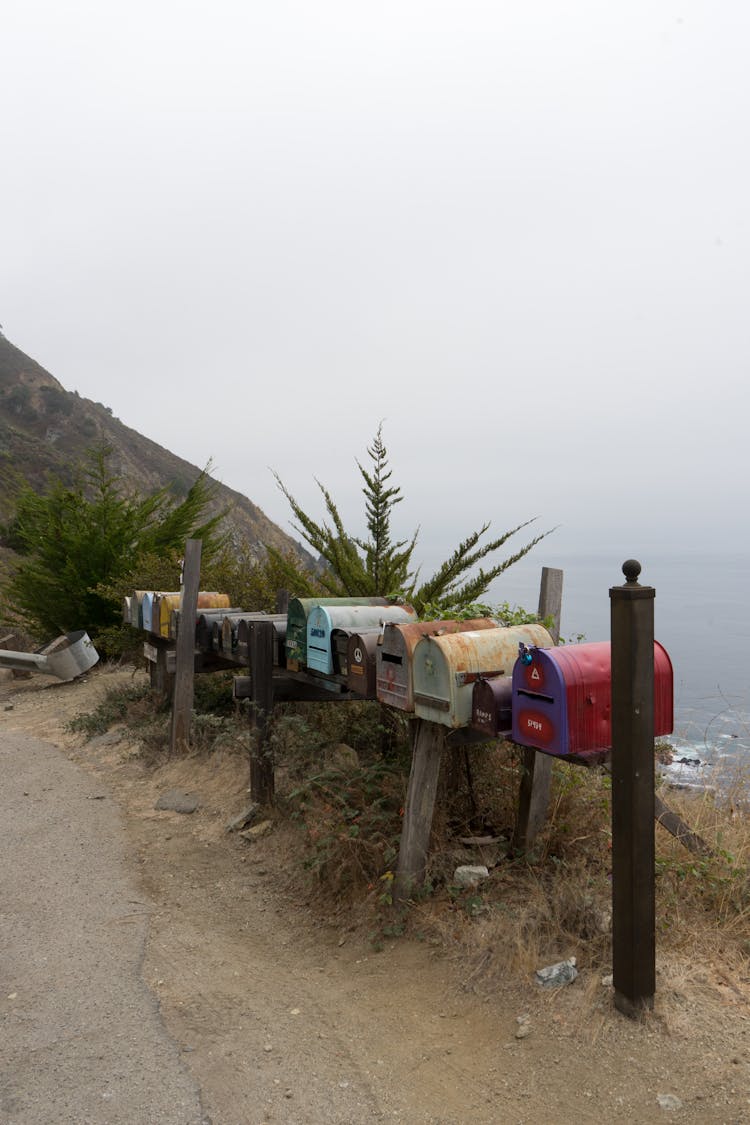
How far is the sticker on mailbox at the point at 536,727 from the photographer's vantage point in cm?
269

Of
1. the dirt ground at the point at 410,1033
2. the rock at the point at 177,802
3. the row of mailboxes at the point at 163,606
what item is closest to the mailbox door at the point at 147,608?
the row of mailboxes at the point at 163,606

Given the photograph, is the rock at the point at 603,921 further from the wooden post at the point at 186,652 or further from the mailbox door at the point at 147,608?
the mailbox door at the point at 147,608

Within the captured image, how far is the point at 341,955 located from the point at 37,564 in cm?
964

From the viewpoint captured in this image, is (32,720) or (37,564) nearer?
(32,720)

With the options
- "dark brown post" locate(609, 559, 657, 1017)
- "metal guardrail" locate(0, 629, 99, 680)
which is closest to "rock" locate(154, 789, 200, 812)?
"dark brown post" locate(609, 559, 657, 1017)

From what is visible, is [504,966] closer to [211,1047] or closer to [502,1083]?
[502,1083]

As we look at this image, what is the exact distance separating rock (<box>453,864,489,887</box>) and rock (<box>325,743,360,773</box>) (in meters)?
0.93

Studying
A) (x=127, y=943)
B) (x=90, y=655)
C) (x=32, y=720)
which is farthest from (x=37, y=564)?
(x=127, y=943)

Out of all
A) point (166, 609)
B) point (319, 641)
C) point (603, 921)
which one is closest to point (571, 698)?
point (603, 921)

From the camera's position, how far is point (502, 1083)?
2295 mm

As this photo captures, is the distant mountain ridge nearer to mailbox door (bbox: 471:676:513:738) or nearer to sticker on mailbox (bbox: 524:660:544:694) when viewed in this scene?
mailbox door (bbox: 471:676:513:738)

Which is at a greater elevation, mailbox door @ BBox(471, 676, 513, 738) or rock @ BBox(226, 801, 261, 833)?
mailbox door @ BBox(471, 676, 513, 738)

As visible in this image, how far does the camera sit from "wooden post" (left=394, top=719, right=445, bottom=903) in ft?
10.8

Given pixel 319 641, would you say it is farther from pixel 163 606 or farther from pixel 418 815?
pixel 163 606
